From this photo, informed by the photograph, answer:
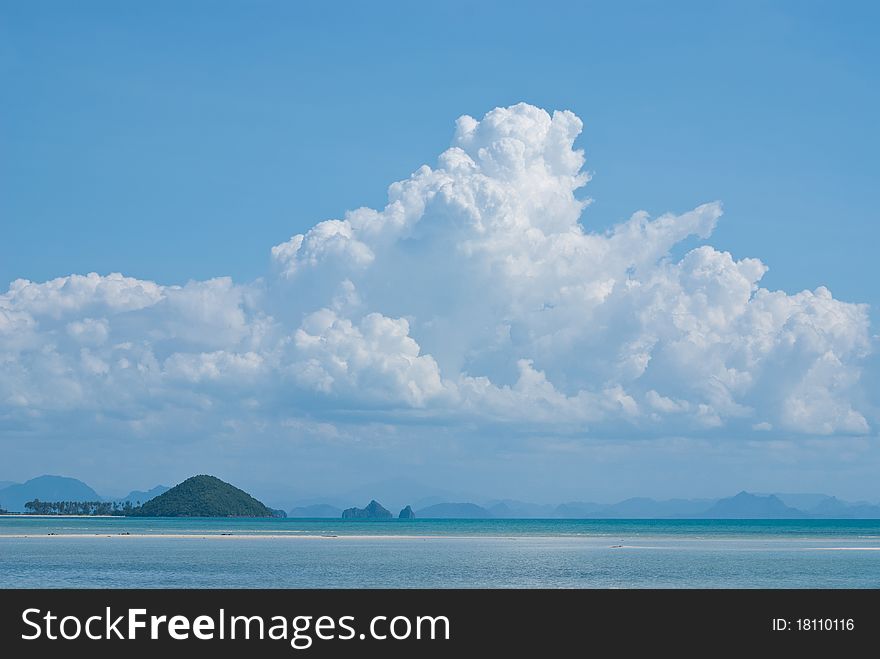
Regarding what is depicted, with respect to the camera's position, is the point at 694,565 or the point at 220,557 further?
the point at 220,557
